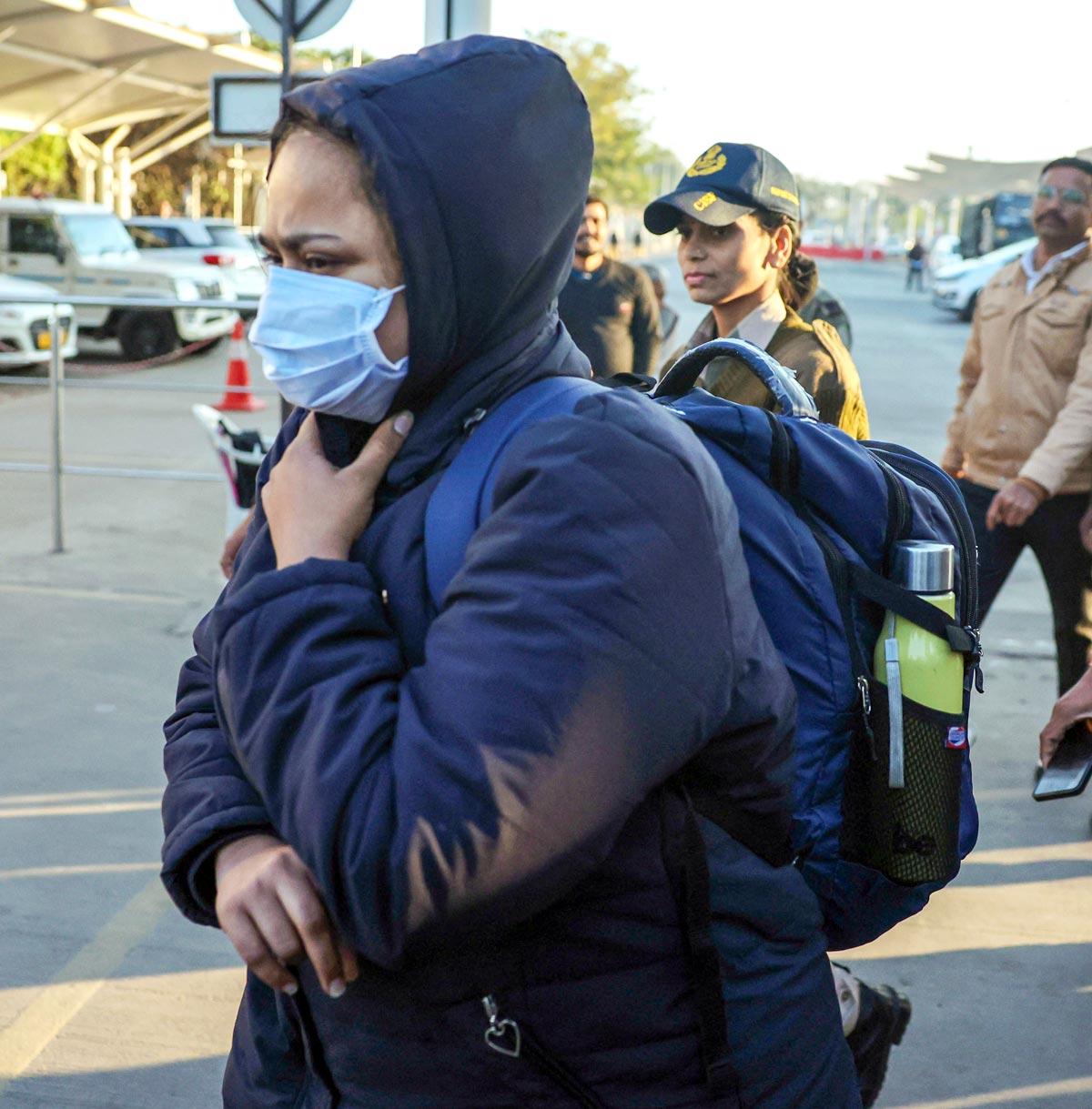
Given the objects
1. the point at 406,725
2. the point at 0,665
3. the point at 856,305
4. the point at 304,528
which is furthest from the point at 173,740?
the point at 856,305

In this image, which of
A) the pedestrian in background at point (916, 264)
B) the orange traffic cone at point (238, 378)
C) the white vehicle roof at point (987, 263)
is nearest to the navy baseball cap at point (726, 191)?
the orange traffic cone at point (238, 378)

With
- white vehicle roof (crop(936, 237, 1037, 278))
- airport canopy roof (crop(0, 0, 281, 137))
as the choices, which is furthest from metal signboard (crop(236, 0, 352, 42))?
white vehicle roof (crop(936, 237, 1037, 278))

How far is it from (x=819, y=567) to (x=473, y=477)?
0.36 meters

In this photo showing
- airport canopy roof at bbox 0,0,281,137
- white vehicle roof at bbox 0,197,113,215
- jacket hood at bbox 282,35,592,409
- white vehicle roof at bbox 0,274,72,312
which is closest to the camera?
jacket hood at bbox 282,35,592,409

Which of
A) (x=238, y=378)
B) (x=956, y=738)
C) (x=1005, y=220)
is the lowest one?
(x=238, y=378)

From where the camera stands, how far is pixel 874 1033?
8.54ft

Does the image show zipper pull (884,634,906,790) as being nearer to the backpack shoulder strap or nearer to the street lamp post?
the backpack shoulder strap

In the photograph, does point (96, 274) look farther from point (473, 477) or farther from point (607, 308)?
point (473, 477)

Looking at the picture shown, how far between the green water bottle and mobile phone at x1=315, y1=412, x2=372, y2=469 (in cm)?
57

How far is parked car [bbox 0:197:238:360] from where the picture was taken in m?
17.4

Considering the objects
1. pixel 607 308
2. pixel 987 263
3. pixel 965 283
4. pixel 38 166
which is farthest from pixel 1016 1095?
pixel 38 166

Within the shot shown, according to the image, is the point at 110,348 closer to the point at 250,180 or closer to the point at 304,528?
the point at 304,528

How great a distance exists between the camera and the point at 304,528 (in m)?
1.36

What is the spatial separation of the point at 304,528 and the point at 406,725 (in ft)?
0.84
